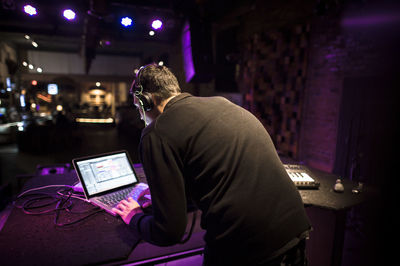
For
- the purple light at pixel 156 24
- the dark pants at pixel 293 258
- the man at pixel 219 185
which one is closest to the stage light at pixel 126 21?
the purple light at pixel 156 24

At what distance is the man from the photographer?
2.67 feet

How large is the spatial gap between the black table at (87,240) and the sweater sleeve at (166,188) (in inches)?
10.2

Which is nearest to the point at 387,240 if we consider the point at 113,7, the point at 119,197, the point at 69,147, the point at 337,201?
the point at 337,201

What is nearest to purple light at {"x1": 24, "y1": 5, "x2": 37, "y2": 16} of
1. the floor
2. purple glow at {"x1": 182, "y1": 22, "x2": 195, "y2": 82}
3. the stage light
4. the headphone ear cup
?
the stage light

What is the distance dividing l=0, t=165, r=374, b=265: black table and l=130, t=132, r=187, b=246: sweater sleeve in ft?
0.85

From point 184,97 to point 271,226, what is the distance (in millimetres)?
539

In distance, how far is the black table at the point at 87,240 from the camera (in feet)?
3.01

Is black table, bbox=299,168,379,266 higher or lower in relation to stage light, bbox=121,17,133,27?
lower

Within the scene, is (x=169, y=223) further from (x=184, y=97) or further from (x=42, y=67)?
(x=42, y=67)

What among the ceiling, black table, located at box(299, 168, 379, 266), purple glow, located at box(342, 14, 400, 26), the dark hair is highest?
the ceiling

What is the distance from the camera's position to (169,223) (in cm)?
81

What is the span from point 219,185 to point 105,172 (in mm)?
884

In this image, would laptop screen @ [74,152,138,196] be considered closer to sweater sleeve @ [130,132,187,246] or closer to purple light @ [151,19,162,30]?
sweater sleeve @ [130,132,187,246]

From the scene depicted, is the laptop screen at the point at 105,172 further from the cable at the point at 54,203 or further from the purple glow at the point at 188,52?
the purple glow at the point at 188,52
